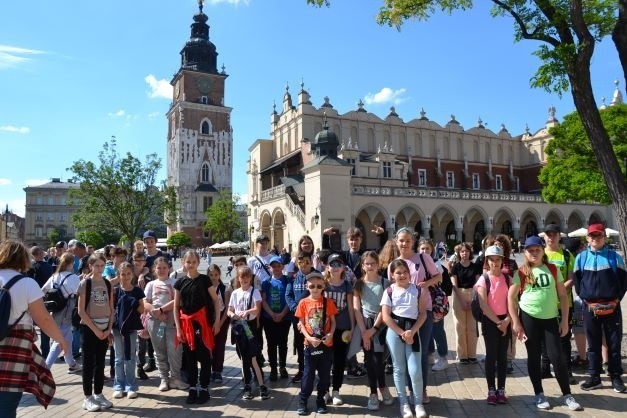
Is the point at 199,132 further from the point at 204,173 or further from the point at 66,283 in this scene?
the point at 66,283

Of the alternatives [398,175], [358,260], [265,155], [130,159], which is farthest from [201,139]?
[358,260]

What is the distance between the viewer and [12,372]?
3.75 metres

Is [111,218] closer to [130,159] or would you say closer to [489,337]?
[130,159]

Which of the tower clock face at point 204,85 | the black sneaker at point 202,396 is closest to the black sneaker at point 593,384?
the black sneaker at point 202,396

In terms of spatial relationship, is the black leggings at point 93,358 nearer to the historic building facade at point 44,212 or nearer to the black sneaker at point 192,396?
the black sneaker at point 192,396

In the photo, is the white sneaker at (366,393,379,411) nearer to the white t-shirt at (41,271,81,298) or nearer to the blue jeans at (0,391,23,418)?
the blue jeans at (0,391,23,418)

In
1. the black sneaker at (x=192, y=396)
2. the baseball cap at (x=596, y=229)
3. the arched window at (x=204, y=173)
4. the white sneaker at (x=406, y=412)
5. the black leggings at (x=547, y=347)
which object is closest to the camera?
the white sneaker at (x=406, y=412)

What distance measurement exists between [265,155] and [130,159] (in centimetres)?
2281

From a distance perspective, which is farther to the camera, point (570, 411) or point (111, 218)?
point (111, 218)

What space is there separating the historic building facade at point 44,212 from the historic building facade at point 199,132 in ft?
107

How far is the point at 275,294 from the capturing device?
6.69 metres

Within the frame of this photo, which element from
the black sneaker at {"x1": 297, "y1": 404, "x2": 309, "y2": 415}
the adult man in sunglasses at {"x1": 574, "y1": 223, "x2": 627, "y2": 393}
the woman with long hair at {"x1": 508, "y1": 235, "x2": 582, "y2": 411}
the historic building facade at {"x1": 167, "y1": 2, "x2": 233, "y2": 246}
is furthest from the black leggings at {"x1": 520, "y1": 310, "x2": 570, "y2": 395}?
the historic building facade at {"x1": 167, "y1": 2, "x2": 233, "y2": 246}

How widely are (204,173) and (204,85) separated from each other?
466 inches

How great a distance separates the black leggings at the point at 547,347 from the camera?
537cm
